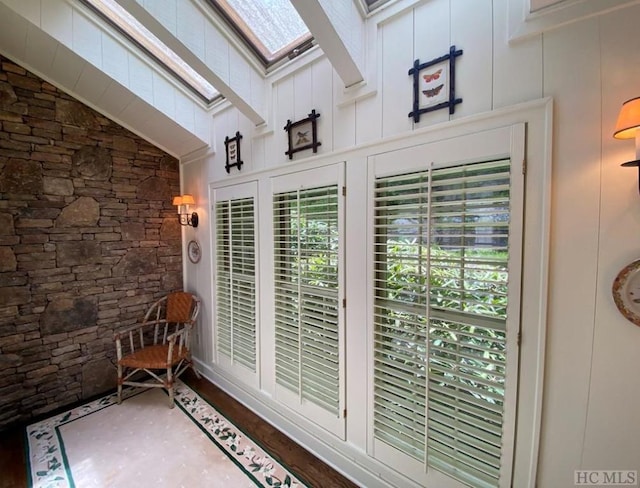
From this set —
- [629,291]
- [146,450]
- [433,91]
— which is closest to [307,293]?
[433,91]

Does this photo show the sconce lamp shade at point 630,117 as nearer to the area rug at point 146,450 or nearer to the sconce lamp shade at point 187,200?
the area rug at point 146,450

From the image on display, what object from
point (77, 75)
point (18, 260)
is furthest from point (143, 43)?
point (18, 260)

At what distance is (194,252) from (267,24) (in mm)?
2182

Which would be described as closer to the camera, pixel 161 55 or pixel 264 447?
pixel 264 447

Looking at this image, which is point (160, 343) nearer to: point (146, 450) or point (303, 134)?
point (146, 450)

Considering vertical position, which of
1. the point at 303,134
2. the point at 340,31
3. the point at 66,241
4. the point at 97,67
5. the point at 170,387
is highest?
the point at 97,67

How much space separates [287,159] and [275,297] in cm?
104

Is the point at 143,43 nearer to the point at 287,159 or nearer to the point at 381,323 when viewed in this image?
the point at 287,159

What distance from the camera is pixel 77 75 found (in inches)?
85.3

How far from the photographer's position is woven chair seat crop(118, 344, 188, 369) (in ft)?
7.88

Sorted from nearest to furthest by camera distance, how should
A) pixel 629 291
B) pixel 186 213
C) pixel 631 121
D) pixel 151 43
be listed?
pixel 631 121, pixel 629 291, pixel 151 43, pixel 186 213

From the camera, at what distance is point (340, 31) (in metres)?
1.37

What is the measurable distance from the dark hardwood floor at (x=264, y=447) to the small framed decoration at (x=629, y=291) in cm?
169

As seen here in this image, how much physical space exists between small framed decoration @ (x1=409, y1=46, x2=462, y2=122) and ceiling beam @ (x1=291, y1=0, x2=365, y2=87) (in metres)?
0.33
